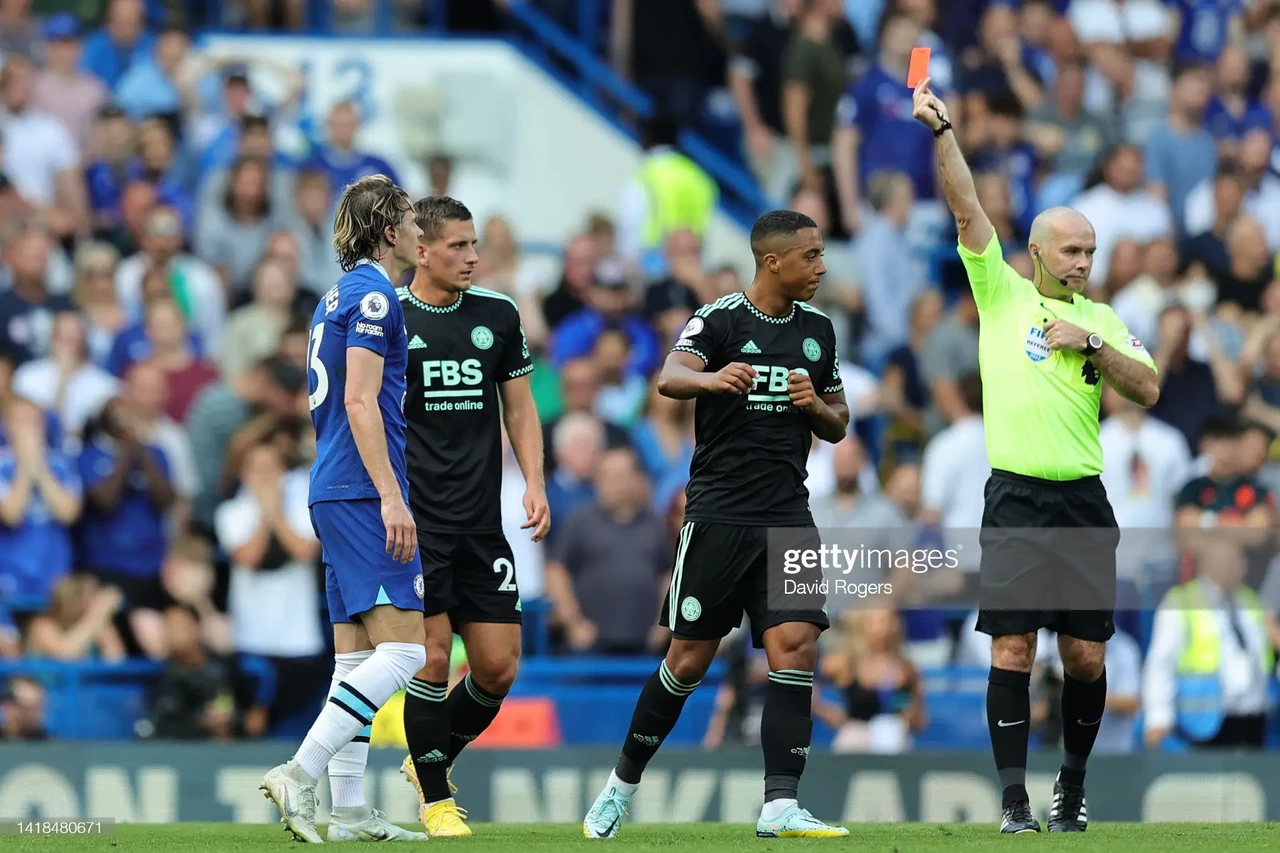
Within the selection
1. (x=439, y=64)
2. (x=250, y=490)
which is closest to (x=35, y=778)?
(x=250, y=490)

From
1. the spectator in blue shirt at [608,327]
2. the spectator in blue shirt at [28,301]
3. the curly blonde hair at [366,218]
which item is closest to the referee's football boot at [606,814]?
the curly blonde hair at [366,218]

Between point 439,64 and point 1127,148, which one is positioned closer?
point 1127,148

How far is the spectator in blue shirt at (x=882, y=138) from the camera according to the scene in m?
17.0

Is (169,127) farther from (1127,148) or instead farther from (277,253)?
(1127,148)

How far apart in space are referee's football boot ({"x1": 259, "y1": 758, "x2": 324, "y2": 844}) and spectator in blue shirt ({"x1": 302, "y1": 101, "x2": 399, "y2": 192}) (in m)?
9.10

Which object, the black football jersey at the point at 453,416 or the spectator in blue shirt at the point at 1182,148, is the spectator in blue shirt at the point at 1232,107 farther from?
the black football jersey at the point at 453,416

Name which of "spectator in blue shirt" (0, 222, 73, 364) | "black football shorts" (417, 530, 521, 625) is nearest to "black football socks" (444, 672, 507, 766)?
"black football shorts" (417, 530, 521, 625)

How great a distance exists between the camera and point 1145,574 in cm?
1259

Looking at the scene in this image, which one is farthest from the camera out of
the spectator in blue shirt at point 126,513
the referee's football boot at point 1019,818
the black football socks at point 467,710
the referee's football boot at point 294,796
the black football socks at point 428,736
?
the spectator in blue shirt at point 126,513

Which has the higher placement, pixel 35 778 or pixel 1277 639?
pixel 1277 639

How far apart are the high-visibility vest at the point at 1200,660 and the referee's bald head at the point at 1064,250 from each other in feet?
12.7

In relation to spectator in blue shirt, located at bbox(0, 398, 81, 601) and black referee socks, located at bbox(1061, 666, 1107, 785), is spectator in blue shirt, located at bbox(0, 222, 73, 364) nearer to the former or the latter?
spectator in blue shirt, located at bbox(0, 398, 81, 601)

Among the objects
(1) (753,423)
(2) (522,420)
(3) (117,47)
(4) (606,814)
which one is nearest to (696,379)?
(1) (753,423)

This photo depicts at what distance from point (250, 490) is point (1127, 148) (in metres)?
7.20
